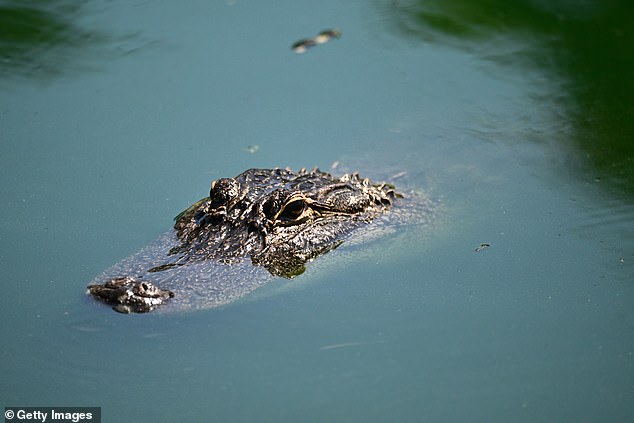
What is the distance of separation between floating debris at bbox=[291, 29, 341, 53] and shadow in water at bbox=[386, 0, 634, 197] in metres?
0.72

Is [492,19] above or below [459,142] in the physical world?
above

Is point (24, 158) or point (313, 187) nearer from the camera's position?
point (313, 187)

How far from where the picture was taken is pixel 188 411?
4.30 meters

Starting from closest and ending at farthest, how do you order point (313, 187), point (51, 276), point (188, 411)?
1. point (188, 411)
2. point (51, 276)
3. point (313, 187)

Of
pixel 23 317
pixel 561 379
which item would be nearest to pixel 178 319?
pixel 23 317

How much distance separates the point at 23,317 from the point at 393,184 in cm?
313

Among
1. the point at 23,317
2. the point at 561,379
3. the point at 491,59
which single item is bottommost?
the point at 561,379

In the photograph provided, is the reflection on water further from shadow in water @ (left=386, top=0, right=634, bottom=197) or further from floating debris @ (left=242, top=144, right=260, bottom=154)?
shadow in water @ (left=386, top=0, right=634, bottom=197)

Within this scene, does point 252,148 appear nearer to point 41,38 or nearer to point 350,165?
point 350,165

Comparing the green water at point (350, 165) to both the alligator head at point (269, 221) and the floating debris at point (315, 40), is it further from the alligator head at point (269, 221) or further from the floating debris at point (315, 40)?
the alligator head at point (269, 221)

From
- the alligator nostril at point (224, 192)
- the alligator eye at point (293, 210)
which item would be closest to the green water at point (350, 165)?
the alligator eye at point (293, 210)

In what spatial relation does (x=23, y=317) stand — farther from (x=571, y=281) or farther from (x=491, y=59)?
(x=491, y=59)

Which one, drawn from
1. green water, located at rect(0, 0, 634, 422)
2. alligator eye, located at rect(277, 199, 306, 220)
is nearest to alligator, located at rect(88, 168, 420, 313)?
alligator eye, located at rect(277, 199, 306, 220)

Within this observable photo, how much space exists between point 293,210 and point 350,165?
1344mm
